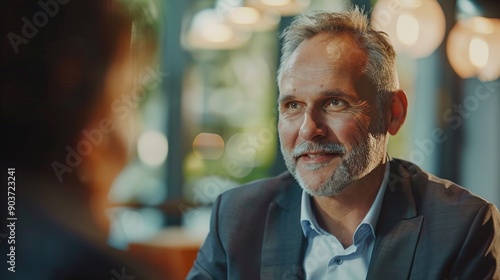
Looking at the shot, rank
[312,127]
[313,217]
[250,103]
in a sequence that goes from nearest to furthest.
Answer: [312,127], [313,217], [250,103]

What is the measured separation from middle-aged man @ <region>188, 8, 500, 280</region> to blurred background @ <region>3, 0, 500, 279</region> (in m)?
0.19

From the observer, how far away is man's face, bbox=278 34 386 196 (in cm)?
121

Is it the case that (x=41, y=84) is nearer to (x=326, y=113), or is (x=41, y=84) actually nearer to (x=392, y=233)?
(x=326, y=113)

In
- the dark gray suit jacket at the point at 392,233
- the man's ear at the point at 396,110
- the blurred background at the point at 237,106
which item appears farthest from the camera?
the blurred background at the point at 237,106

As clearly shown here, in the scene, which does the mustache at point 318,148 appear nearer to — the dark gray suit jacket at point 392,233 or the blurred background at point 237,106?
the dark gray suit jacket at point 392,233

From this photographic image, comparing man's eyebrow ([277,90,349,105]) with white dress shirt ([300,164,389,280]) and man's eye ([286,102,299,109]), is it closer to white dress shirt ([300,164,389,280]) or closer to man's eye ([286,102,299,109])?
man's eye ([286,102,299,109])

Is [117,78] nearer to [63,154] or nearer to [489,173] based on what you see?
[63,154]

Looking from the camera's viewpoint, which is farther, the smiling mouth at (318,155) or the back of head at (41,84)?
the back of head at (41,84)

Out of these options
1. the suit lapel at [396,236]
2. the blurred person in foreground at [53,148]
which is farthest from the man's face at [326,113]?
the blurred person in foreground at [53,148]

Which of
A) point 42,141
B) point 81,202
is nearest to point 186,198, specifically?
point 81,202

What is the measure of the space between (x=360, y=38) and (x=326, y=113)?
18cm

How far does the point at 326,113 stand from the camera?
1224mm

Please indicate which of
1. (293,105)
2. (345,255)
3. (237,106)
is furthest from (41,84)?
(345,255)

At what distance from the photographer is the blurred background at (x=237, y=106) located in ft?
4.98
